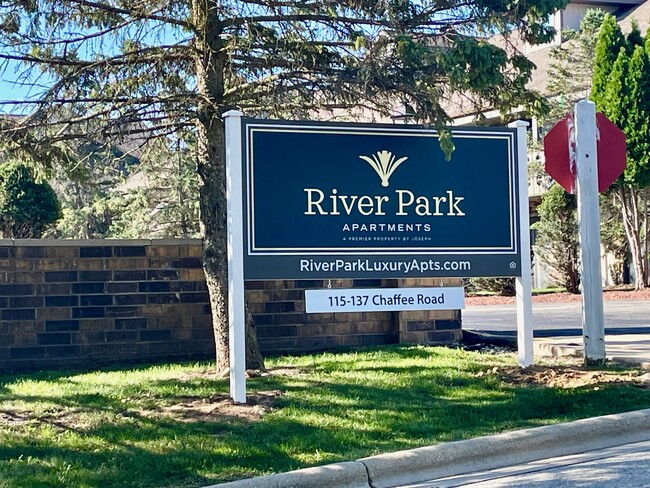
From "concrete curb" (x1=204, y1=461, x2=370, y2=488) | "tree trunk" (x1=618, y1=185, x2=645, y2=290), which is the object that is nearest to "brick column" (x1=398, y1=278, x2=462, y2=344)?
"concrete curb" (x1=204, y1=461, x2=370, y2=488)

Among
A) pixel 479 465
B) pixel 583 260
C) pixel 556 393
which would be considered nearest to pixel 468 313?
pixel 583 260

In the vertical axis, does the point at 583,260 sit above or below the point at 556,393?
above

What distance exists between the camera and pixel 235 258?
7965 millimetres

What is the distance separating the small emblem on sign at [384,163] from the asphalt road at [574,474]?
345 cm

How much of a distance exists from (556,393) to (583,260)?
1953 millimetres

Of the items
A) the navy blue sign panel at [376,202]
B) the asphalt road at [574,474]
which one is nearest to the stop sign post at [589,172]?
the navy blue sign panel at [376,202]

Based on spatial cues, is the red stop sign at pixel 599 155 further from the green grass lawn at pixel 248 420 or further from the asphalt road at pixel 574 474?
the asphalt road at pixel 574 474

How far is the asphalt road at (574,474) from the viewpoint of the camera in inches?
226

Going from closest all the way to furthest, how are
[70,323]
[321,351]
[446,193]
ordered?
[446,193], [70,323], [321,351]

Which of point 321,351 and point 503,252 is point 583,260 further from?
point 321,351

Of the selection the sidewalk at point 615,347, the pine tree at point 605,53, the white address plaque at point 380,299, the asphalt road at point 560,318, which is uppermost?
the pine tree at point 605,53

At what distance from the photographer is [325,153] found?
852cm

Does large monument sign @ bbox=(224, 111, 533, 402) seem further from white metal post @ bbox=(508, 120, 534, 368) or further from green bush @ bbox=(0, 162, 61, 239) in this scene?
green bush @ bbox=(0, 162, 61, 239)

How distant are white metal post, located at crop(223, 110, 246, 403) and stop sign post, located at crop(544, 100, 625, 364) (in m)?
3.81
